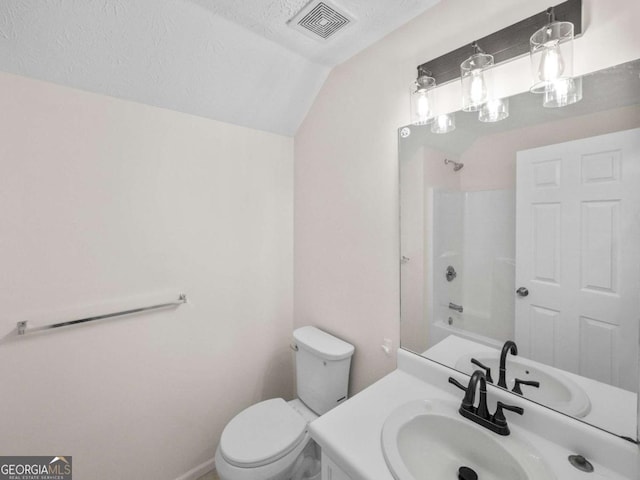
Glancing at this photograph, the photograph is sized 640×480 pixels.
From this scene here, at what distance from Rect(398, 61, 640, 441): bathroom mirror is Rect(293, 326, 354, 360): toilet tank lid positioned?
40 centimetres

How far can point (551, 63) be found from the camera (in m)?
0.83

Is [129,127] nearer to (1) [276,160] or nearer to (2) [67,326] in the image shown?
(1) [276,160]

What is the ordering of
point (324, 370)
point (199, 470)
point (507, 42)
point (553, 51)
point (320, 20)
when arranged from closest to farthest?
1. point (553, 51)
2. point (507, 42)
3. point (320, 20)
4. point (324, 370)
5. point (199, 470)

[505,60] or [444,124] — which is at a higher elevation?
[505,60]

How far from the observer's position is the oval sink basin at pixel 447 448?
0.77 metres

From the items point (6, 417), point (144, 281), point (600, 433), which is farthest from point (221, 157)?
point (600, 433)

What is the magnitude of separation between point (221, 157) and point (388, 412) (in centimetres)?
149

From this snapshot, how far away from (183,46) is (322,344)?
1.59m

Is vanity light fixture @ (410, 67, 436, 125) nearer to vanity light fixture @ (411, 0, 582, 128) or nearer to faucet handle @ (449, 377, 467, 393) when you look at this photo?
vanity light fixture @ (411, 0, 582, 128)

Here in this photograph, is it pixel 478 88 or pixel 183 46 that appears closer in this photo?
pixel 478 88

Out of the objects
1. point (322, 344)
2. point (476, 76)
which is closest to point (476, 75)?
point (476, 76)

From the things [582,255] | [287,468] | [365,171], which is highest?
[365,171]

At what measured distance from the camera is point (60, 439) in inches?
48.4

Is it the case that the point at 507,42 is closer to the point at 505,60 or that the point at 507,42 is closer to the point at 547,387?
the point at 505,60
